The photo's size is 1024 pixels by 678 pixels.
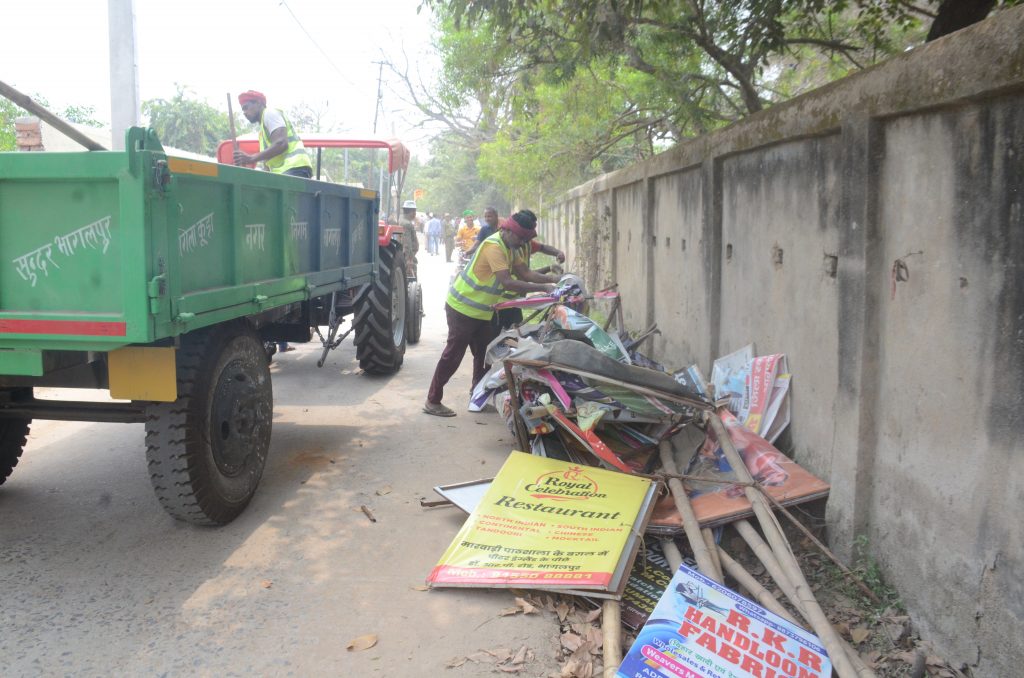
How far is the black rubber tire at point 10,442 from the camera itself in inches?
177

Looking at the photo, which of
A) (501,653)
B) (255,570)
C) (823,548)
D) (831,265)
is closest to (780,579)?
(823,548)

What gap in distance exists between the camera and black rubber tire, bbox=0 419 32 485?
4500mm

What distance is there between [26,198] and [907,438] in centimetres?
362

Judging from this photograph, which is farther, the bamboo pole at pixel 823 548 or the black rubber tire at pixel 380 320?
the black rubber tire at pixel 380 320

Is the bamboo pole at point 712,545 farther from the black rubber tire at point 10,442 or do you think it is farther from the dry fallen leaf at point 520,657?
the black rubber tire at point 10,442

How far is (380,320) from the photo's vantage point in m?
7.71

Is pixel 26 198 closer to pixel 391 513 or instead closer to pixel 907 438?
pixel 391 513

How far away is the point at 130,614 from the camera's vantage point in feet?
11.0

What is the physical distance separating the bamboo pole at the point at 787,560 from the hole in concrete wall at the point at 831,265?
0.97m

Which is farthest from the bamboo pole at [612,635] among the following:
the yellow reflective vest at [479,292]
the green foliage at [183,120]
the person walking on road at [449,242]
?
the green foliage at [183,120]

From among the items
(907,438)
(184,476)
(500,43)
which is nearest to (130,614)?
(184,476)

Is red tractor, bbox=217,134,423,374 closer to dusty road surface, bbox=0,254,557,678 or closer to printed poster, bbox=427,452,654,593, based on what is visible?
dusty road surface, bbox=0,254,557,678

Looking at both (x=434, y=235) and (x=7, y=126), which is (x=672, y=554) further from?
(x=434, y=235)

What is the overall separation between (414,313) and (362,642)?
7.00 meters
